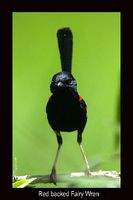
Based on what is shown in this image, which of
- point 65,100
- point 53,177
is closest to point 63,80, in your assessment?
point 65,100

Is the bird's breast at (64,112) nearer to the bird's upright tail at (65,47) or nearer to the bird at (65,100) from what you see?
the bird at (65,100)

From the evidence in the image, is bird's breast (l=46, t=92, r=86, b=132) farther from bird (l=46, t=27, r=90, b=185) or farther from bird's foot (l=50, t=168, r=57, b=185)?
bird's foot (l=50, t=168, r=57, b=185)

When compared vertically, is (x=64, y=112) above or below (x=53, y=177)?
above

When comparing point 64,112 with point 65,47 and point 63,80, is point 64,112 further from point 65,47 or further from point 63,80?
point 65,47

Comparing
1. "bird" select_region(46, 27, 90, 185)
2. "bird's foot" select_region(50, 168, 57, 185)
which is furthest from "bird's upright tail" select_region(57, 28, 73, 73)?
"bird's foot" select_region(50, 168, 57, 185)

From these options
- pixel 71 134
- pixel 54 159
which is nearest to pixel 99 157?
pixel 54 159

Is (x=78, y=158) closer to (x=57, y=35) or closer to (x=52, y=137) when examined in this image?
(x=52, y=137)

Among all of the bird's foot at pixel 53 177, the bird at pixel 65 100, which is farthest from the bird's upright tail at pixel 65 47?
the bird's foot at pixel 53 177

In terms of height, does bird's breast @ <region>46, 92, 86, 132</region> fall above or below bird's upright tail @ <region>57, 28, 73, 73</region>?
below
